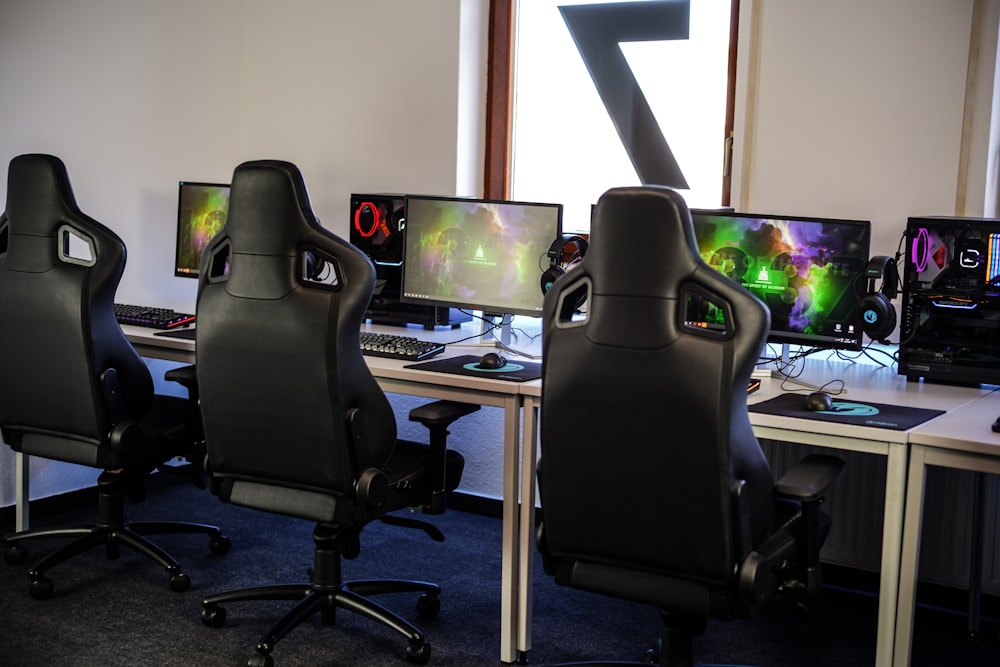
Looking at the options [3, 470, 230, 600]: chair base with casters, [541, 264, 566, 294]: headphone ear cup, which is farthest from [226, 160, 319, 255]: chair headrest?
[3, 470, 230, 600]: chair base with casters

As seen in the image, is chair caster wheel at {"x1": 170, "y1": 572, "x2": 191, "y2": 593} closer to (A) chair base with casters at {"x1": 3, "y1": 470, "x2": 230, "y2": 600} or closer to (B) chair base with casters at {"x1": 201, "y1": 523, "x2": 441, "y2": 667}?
(A) chair base with casters at {"x1": 3, "y1": 470, "x2": 230, "y2": 600}

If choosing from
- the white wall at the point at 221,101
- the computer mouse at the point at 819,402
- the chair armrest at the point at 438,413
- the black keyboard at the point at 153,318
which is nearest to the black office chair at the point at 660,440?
the computer mouse at the point at 819,402

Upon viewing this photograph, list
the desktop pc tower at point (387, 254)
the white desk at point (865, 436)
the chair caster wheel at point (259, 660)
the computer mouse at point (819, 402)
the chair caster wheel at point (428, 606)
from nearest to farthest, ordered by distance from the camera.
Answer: the white desk at point (865, 436) → the computer mouse at point (819, 402) → the chair caster wheel at point (259, 660) → the chair caster wheel at point (428, 606) → the desktop pc tower at point (387, 254)

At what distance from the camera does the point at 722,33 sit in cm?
387

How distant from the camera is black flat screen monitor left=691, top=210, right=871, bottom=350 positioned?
2.97 metres

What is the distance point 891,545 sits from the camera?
2.42 meters

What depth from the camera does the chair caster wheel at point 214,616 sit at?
3088 mm

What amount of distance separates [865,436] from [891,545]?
244 millimetres

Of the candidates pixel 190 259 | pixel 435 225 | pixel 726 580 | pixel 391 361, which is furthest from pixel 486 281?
pixel 726 580

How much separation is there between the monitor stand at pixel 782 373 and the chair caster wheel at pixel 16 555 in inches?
93.4

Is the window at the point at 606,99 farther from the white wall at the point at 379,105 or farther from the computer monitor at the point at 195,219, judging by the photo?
the computer monitor at the point at 195,219

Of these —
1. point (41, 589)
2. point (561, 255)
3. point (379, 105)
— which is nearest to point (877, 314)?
point (561, 255)

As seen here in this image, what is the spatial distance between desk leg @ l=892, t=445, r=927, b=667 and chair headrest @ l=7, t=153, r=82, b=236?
91.1 inches

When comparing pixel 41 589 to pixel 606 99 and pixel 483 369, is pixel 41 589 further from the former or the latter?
pixel 606 99
